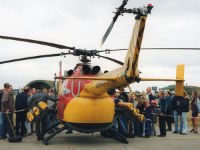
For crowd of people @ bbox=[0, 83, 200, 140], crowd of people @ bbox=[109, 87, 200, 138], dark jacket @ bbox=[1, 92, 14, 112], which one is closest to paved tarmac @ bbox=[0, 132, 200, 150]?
crowd of people @ bbox=[0, 83, 200, 140]

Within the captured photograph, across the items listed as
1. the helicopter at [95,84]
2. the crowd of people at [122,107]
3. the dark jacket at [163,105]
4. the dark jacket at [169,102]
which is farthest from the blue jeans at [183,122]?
→ the helicopter at [95,84]

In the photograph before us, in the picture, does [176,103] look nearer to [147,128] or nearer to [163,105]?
[163,105]

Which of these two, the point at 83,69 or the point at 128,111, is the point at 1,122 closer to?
the point at 83,69

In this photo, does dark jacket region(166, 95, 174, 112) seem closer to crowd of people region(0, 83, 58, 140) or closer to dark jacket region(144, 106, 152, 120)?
dark jacket region(144, 106, 152, 120)

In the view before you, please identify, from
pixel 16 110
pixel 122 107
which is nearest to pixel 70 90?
pixel 122 107

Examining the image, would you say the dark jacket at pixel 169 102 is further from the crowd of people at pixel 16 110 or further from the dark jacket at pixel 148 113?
the crowd of people at pixel 16 110

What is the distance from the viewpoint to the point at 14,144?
30.3ft

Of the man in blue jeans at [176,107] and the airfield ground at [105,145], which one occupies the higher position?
the man in blue jeans at [176,107]

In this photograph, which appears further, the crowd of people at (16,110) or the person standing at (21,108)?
the person standing at (21,108)

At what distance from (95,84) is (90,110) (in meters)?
0.78

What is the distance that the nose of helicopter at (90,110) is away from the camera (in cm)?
851

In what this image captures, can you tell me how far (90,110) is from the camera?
8492 mm

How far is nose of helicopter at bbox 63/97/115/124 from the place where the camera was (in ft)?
27.9

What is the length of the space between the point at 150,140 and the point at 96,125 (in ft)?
8.46
